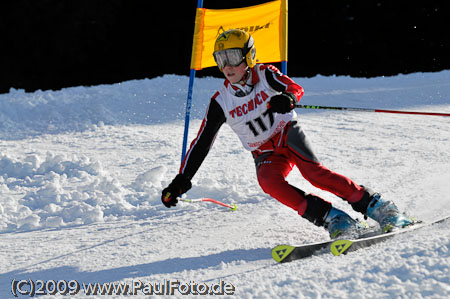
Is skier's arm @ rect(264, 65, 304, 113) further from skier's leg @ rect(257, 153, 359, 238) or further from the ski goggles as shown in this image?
skier's leg @ rect(257, 153, 359, 238)

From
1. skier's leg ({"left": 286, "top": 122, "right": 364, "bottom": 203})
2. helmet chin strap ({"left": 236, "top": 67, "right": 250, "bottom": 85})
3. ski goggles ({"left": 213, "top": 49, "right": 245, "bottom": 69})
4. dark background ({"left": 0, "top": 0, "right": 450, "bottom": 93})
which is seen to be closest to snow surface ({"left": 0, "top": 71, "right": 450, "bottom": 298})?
skier's leg ({"left": 286, "top": 122, "right": 364, "bottom": 203})

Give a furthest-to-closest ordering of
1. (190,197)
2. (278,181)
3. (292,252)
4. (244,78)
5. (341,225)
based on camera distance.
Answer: (190,197)
(244,78)
(278,181)
(341,225)
(292,252)

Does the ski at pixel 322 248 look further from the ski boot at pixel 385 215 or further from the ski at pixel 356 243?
the ski boot at pixel 385 215

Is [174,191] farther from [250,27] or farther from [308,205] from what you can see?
[250,27]

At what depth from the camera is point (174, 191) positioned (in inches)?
129

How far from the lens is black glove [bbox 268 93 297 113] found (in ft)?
10.00

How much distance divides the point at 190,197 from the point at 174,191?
114cm

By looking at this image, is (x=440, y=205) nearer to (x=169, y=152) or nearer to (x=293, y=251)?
(x=293, y=251)

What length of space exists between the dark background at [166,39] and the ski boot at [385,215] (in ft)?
41.4

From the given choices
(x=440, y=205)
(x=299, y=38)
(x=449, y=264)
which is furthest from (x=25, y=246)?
(x=299, y=38)

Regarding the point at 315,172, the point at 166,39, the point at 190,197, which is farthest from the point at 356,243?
the point at 166,39

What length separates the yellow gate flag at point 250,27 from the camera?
4656 millimetres

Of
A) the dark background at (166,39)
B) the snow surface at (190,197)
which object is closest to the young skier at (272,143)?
the snow surface at (190,197)

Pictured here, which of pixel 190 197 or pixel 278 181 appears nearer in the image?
pixel 278 181
